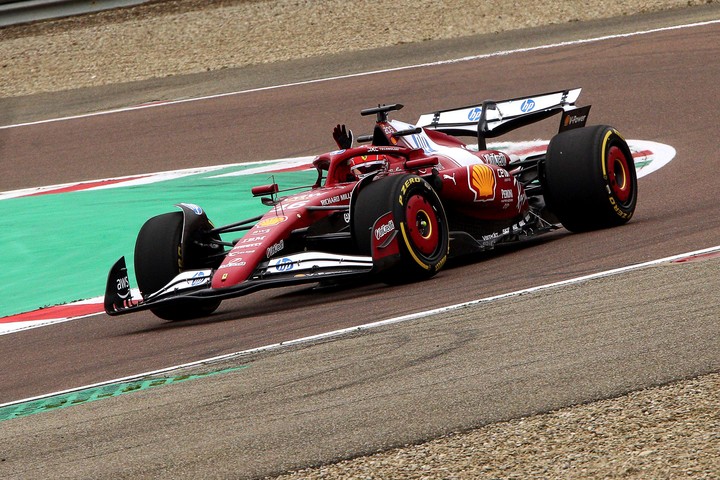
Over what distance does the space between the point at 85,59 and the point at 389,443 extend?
17611 mm

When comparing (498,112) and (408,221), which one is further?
(498,112)

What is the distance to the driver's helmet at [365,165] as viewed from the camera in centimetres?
955

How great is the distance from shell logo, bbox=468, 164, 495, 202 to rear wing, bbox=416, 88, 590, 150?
3.22 feet

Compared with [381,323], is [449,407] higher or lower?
lower

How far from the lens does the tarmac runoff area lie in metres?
4.57

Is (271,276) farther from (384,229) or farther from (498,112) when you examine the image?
(498,112)

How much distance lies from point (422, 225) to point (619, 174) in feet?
6.67

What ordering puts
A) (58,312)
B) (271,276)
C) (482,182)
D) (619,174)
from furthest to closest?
(619,174)
(58,312)
(482,182)
(271,276)

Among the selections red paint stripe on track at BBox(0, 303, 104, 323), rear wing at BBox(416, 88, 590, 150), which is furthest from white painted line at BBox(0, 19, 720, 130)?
red paint stripe on track at BBox(0, 303, 104, 323)

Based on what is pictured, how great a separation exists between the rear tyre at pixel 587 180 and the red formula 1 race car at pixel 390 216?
0.01m

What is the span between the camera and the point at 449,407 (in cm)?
520

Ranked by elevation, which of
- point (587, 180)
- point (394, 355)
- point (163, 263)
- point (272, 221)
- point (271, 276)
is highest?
point (272, 221)

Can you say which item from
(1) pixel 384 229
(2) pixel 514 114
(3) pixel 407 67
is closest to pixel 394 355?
(1) pixel 384 229

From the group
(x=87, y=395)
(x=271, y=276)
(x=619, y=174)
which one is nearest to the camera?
(x=87, y=395)
